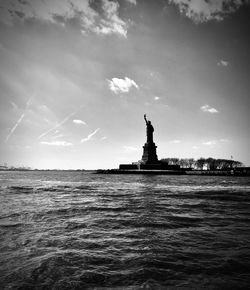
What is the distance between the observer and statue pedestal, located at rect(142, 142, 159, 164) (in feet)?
229

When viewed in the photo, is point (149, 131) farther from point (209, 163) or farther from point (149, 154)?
point (209, 163)

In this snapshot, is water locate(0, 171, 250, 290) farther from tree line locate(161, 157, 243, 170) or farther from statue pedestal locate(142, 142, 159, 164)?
tree line locate(161, 157, 243, 170)

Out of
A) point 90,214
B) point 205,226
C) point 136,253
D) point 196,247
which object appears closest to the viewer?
point 136,253

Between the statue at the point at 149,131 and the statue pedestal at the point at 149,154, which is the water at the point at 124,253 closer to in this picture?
the statue pedestal at the point at 149,154

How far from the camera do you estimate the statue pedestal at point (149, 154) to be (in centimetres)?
6988

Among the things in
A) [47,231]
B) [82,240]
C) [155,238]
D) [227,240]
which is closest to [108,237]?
[82,240]

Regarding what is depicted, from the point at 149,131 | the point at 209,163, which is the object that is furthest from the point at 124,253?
the point at 209,163

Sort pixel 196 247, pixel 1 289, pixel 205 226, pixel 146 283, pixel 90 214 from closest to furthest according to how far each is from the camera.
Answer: pixel 1 289
pixel 146 283
pixel 196 247
pixel 205 226
pixel 90 214

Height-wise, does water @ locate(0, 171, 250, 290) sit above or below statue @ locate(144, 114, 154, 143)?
below

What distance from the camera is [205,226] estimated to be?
771 centimetres

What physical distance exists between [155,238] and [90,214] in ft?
14.6

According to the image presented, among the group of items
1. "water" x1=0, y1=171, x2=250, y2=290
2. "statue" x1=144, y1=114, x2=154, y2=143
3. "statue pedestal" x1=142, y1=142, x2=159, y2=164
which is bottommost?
→ "water" x1=0, y1=171, x2=250, y2=290

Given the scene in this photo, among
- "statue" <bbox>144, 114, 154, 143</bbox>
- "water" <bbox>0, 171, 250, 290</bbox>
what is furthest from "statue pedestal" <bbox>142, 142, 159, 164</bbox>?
"water" <bbox>0, 171, 250, 290</bbox>

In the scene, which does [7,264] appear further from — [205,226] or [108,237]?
[205,226]
